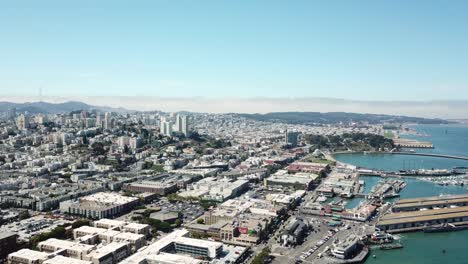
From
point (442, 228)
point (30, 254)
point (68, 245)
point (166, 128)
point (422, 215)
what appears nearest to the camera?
point (30, 254)

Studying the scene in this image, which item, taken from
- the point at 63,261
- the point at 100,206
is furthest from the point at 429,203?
the point at 63,261

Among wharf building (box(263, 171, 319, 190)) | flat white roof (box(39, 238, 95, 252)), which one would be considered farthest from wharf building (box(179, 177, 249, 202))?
flat white roof (box(39, 238, 95, 252))

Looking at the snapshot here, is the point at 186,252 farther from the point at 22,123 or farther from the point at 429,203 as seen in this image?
the point at 22,123

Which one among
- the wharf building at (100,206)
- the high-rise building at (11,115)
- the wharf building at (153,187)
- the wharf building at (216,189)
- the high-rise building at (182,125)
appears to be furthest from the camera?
the high-rise building at (11,115)

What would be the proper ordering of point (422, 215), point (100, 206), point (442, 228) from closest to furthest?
point (442, 228) → point (422, 215) → point (100, 206)

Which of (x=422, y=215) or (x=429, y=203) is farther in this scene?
(x=429, y=203)

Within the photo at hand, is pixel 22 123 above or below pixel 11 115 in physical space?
above

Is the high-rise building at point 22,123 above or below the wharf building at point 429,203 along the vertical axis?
above

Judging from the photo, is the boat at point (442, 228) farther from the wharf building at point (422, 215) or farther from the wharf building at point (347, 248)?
the wharf building at point (347, 248)

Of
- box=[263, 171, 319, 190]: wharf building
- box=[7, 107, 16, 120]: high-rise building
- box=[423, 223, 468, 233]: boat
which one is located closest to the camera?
box=[423, 223, 468, 233]: boat

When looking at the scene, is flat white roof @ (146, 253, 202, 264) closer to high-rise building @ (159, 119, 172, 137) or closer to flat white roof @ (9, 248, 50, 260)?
flat white roof @ (9, 248, 50, 260)

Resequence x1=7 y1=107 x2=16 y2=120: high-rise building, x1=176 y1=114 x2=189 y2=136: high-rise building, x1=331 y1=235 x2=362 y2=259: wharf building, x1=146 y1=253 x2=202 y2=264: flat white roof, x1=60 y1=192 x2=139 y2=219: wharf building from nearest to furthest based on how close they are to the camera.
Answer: x1=146 y1=253 x2=202 y2=264: flat white roof → x1=331 y1=235 x2=362 y2=259: wharf building → x1=60 y1=192 x2=139 y2=219: wharf building → x1=176 y1=114 x2=189 y2=136: high-rise building → x1=7 y1=107 x2=16 y2=120: high-rise building

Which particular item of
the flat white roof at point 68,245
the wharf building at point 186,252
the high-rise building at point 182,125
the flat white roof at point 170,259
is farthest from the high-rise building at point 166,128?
the flat white roof at point 170,259
